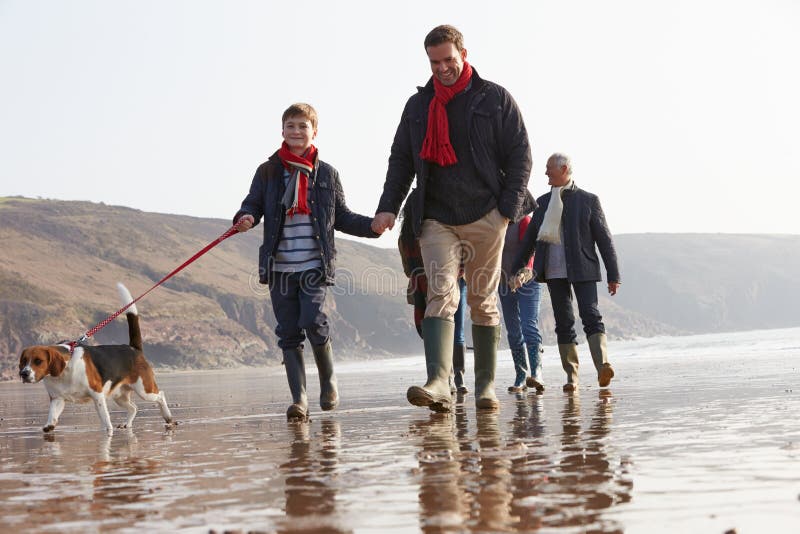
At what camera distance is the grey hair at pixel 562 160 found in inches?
367

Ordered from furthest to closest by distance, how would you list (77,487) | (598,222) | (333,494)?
1. (598,222)
2. (77,487)
3. (333,494)

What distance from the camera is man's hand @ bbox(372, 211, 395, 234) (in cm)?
644

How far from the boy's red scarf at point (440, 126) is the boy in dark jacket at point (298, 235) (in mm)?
844

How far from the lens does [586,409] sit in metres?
6.65

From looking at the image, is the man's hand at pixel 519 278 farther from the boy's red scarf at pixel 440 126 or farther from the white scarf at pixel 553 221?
the boy's red scarf at pixel 440 126

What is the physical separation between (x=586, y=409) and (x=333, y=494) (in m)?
3.57

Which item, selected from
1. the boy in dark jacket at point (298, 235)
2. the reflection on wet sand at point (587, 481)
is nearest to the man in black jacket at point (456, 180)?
the boy in dark jacket at point (298, 235)

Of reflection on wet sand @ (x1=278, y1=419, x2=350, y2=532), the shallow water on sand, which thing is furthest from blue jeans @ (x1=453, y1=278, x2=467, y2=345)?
reflection on wet sand @ (x1=278, y1=419, x2=350, y2=532)

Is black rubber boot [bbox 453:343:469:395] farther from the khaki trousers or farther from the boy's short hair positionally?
the boy's short hair

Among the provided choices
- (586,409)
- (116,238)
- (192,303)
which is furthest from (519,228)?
(116,238)

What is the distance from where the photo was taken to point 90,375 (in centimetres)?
704

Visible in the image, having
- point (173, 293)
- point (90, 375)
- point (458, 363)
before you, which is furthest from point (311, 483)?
point (173, 293)

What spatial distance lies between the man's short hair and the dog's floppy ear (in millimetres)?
3255

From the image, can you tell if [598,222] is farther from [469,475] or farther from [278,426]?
[469,475]
